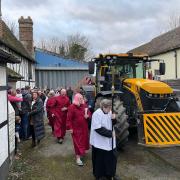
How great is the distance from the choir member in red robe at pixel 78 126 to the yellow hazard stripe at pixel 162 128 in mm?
1504

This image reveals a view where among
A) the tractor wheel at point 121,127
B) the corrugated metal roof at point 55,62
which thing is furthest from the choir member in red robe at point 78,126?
the corrugated metal roof at point 55,62

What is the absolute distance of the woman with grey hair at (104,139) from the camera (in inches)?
303

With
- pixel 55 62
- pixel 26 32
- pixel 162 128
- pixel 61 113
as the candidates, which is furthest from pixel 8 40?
pixel 162 128

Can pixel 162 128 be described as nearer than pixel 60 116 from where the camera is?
Yes

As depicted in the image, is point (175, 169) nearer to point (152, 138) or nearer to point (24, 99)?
point (152, 138)

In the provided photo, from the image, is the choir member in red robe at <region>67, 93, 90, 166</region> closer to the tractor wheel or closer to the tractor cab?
the tractor wheel

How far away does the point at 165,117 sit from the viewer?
978cm

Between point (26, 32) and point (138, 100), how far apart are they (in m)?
24.5

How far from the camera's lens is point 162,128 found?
952 cm

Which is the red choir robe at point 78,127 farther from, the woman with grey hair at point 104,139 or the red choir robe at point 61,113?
the red choir robe at point 61,113

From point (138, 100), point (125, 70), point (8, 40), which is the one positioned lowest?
point (138, 100)

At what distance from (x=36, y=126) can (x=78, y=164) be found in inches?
106

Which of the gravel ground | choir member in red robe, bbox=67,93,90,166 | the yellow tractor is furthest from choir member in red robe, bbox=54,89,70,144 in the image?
choir member in red robe, bbox=67,93,90,166

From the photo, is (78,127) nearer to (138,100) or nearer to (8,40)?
(138,100)
